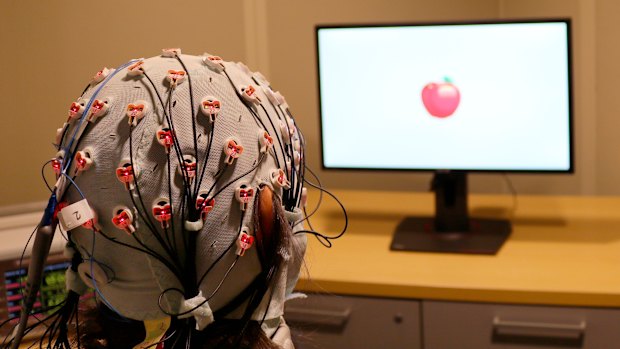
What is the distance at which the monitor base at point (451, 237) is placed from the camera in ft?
6.93

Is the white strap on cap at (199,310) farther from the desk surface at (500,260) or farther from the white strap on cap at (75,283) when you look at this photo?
the desk surface at (500,260)

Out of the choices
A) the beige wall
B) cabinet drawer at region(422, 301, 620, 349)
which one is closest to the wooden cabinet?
cabinet drawer at region(422, 301, 620, 349)

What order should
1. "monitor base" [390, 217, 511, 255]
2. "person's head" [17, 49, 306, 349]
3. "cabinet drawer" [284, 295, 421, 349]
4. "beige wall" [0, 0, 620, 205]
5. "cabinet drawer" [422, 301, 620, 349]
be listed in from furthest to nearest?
"beige wall" [0, 0, 620, 205] → "monitor base" [390, 217, 511, 255] → "cabinet drawer" [284, 295, 421, 349] → "cabinet drawer" [422, 301, 620, 349] → "person's head" [17, 49, 306, 349]

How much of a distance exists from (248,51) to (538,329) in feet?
3.98

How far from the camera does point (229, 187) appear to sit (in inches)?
33.9

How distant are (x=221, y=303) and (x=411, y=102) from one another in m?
1.44

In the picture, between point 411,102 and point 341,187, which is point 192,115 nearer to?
point 411,102

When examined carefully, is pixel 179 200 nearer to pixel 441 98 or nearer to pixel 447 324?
pixel 447 324

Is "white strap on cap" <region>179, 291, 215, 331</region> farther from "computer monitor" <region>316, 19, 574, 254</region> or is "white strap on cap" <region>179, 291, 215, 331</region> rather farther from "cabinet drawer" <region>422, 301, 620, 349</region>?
"computer monitor" <region>316, 19, 574, 254</region>

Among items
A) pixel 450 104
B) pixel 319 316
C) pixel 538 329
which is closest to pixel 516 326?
pixel 538 329

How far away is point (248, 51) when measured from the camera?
261 centimetres

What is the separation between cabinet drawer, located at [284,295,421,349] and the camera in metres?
1.95

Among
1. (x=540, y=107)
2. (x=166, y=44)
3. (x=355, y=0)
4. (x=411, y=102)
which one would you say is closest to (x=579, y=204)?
(x=540, y=107)

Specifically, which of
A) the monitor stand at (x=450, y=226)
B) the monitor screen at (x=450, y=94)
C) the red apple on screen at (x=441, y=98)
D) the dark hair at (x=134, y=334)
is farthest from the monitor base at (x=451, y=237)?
the dark hair at (x=134, y=334)
